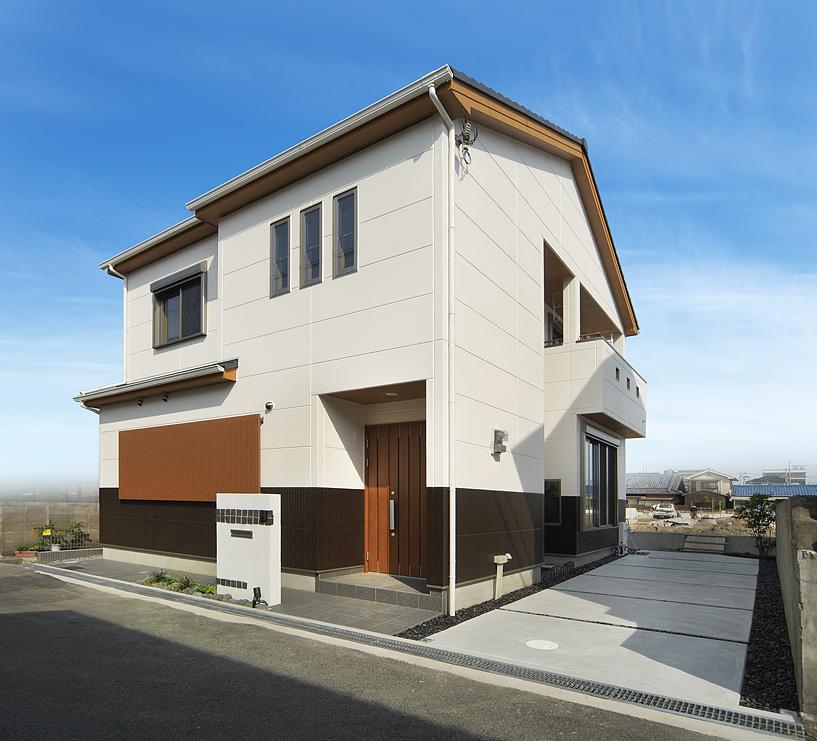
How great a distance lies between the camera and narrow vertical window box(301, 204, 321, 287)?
9.91 meters

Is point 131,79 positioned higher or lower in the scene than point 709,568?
higher

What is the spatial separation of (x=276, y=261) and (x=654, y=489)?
72.5 metres

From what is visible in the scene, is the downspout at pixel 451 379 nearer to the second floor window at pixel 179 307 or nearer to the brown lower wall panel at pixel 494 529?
the brown lower wall panel at pixel 494 529

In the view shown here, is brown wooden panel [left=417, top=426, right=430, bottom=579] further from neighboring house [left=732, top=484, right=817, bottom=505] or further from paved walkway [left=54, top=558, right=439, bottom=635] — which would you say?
neighboring house [left=732, top=484, right=817, bottom=505]

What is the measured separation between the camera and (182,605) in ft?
27.7

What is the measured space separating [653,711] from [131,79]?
11784mm

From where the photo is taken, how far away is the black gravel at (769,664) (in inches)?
196

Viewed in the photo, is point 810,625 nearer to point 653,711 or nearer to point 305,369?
point 653,711

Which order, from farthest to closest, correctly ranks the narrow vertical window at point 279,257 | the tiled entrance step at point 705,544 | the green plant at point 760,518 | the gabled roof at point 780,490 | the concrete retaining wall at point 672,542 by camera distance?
1. the gabled roof at point 780,490
2. the tiled entrance step at point 705,544
3. the concrete retaining wall at point 672,542
4. the green plant at point 760,518
5. the narrow vertical window at point 279,257

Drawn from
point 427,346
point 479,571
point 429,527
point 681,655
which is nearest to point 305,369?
point 427,346

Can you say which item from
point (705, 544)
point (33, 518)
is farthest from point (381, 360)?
point (705, 544)

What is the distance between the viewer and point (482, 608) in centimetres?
831

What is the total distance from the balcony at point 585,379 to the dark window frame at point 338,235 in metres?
5.71

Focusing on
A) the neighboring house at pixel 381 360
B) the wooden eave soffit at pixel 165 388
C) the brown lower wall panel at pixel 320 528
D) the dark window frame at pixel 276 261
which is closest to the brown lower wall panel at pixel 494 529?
the neighboring house at pixel 381 360
